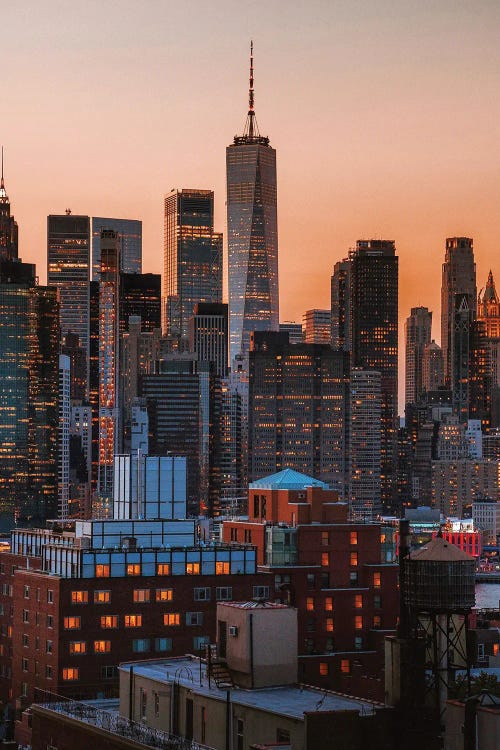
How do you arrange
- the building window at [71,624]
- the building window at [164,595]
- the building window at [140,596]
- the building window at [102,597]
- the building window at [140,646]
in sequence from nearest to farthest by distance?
the building window at [71,624] < the building window at [102,597] < the building window at [140,646] < the building window at [140,596] < the building window at [164,595]

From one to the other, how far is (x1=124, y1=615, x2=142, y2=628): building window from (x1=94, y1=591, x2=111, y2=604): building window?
4.76ft

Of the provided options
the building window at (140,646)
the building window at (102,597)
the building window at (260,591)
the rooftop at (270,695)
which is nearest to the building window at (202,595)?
the building window at (260,591)

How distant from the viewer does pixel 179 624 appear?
92812 mm

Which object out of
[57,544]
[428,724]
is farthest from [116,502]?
[428,724]

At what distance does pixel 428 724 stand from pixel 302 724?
4717mm

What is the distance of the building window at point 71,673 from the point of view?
89500 mm

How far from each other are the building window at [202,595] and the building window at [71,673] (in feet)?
27.0

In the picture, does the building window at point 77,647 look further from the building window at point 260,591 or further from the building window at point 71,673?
the building window at point 260,591

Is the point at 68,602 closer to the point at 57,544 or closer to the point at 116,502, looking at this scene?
the point at 57,544

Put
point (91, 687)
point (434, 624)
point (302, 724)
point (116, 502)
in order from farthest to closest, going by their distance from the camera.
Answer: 1. point (116, 502)
2. point (91, 687)
3. point (434, 624)
4. point (302, 724)

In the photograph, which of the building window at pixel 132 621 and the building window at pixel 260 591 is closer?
the building window at pixel 132 621

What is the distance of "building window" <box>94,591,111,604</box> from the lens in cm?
9119

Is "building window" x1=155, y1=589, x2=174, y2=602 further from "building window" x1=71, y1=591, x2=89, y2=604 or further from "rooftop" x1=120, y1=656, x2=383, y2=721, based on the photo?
"rooftop" x1=120, y1=656, x2=383, y2=721

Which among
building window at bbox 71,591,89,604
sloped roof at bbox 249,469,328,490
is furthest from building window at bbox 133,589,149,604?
sloped roof at bbox 249,469,328,490
